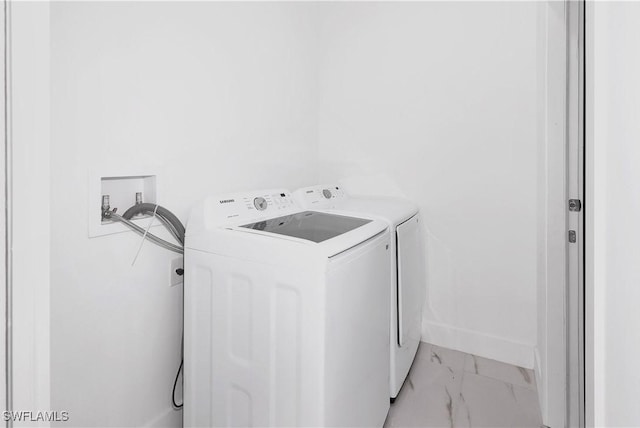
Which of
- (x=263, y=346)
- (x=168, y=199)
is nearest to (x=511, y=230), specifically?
(x=263, y=346)

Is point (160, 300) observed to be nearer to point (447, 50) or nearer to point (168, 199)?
point (168, 199)

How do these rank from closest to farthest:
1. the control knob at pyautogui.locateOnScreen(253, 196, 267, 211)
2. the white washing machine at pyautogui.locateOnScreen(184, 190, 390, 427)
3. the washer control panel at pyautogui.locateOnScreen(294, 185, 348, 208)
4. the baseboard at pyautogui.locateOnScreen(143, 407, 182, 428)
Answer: the white washing machine at pyautogui.locateOnScreen(184, 190, 390, 427) < the baseboard at pyautogui.locateOnScreen(143, 407, 182, 428) < the control knob at pyautogui.locateOnScreen(253, 196, 267, 211) < the washer control panel at pyautogui.locateOnScreen(294, 185, 348, 208)

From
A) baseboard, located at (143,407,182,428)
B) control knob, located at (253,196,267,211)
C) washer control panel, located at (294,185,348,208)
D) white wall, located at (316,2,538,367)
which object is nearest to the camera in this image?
baseboard, located at (143,407,182,428)

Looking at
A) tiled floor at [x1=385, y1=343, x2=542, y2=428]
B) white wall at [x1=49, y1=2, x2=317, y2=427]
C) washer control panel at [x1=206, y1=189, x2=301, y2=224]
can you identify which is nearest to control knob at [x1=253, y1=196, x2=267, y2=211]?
washer control panel at [x1=206, y1=189, x2=301, y2=224]

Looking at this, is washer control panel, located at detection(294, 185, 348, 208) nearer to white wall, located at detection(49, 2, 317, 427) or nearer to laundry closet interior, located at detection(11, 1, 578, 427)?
laundry closet interior, located at detection(11, 1, 578, 427)

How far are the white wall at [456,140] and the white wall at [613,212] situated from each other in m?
1.37

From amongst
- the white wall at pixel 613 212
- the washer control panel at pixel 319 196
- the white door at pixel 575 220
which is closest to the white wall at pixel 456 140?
the washer control panel at pixel 319 196

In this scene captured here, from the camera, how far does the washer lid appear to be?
4.13 feet

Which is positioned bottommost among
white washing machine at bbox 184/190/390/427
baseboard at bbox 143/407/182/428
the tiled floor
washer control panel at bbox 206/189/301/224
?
the tiled floor

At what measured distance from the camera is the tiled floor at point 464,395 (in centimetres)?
158

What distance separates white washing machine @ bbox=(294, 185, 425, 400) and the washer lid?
0.16 m

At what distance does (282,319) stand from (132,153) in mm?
784

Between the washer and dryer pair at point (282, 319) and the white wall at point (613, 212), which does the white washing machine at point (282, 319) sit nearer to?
the washer and dryer pair at point (282, 319)

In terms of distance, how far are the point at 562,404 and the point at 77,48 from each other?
7.10 ft
